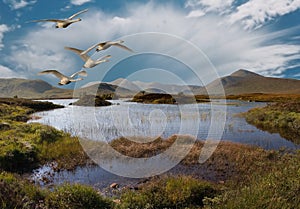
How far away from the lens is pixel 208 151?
15.7 metres

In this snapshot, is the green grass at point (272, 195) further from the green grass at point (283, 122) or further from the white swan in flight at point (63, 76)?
the green grass at point (283, 122)

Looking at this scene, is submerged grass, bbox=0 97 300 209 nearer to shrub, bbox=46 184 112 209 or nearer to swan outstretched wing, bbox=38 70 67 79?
shrub, bbox=46 184 112 209

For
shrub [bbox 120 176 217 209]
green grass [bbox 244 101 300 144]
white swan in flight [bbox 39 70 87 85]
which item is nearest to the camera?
white swan in flight [bbox 39 70 87 85]

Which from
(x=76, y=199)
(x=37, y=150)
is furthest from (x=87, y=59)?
(x=37, y=150)

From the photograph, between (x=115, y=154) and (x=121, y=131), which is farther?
(x=121, y=131)

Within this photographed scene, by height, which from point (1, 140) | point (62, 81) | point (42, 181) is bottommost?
point (42, 181)

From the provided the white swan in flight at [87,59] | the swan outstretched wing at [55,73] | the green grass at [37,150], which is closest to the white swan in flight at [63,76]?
the swan outstretched wing at [55,73]

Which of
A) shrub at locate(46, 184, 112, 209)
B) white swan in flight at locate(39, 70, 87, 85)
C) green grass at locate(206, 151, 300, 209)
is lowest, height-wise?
shrub at locate(46, 184, 112, 209)

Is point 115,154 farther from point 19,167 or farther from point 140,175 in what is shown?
point 19,167

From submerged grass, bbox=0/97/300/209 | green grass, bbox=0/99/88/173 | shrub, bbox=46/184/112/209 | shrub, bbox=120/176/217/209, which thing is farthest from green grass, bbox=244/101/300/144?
shrub, bbox=46/184/112/209

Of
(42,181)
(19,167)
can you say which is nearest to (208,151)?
(42,181)

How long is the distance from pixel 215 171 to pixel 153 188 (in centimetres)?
502

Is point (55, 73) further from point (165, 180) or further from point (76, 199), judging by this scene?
point (165, 180)

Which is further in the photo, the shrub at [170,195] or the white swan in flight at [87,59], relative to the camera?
the shrub at [170,195]
